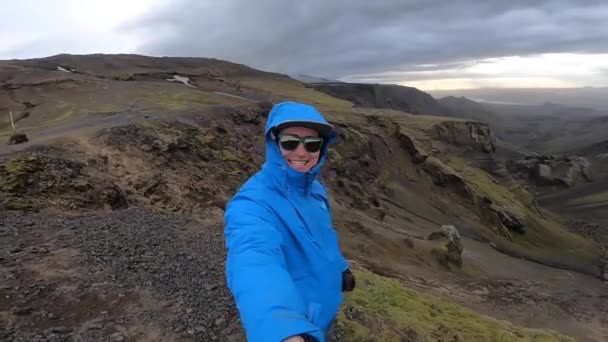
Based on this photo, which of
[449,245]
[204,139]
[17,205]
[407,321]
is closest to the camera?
[407,321]

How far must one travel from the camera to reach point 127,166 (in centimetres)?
1795

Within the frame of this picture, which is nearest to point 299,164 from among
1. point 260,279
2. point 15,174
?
point 260,279

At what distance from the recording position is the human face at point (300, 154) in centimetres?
339

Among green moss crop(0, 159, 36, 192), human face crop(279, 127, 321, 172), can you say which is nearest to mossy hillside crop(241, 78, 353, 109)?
green moss crop(0, 159, 36, 192)

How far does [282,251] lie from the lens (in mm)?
3012

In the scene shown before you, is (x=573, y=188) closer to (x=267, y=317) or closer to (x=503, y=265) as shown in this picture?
(x=503, y=265)

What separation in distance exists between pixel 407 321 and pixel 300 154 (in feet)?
23.6

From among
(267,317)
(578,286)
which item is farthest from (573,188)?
(267,317)

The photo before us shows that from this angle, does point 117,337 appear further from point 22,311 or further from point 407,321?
point 407,321

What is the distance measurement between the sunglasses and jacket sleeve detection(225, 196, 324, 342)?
1.61 ft

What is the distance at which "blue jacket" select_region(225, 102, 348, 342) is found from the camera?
242cm

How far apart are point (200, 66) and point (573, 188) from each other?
9530 cm

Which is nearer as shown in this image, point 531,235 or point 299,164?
point 299,164

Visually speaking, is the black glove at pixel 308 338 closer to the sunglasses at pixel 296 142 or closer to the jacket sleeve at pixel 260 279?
the jacket sleeve at pixel 260 279
